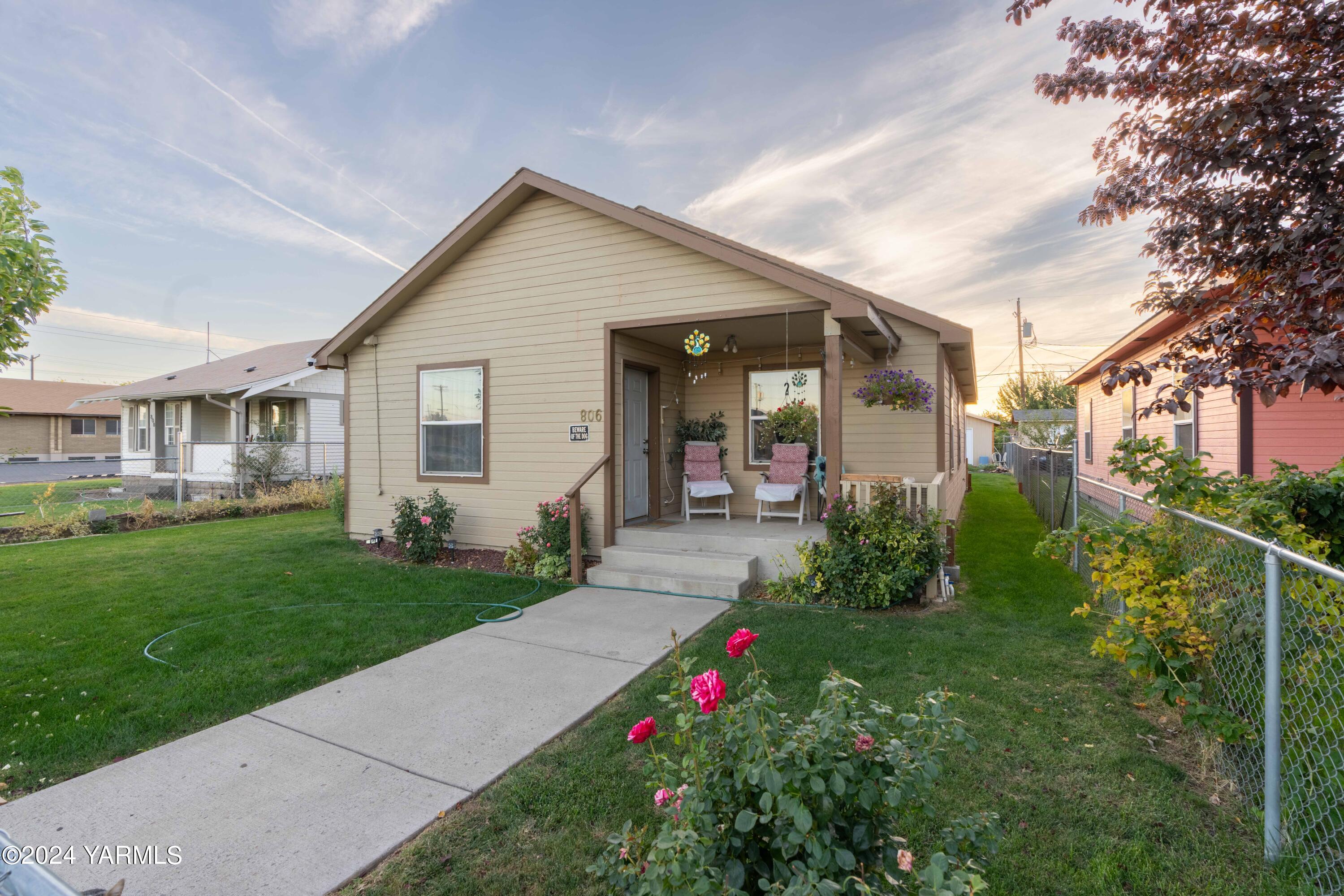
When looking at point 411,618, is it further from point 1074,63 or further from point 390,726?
point 1074,63

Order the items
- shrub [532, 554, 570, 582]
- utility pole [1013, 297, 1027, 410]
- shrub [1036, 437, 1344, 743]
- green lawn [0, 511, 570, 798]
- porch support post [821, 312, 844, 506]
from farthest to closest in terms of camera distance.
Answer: utility pole [1013, 297, 1027, 410] → shrub [532, 554, 570, 582] → porch support post [821, 312, 844, 506] → green lawn [0, 511, 570, 798] → shrub [1036, 437, 1344, 743]

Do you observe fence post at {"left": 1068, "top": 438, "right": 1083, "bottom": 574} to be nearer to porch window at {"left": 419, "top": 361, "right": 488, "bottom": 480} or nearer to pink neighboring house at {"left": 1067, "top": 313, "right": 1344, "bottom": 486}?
pink neighboring house at {"left": 1067, "top": 313, "right": 1344, "bottom": 486}

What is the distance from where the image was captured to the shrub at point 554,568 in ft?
22.1

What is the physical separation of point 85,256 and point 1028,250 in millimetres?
21089

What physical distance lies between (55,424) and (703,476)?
36.6 meters

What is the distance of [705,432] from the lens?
859 cm

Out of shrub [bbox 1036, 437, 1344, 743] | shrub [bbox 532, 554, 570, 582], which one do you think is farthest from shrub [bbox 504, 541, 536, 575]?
shrub [bbox 1036, 437, 1344, 743]

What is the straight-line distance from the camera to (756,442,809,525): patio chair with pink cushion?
24.4 feet

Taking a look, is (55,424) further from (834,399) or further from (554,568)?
(834,399)

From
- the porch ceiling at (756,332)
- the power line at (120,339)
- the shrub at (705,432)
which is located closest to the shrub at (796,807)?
the porch ceiling at (756,332)

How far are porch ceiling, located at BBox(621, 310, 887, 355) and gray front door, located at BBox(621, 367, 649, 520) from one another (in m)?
0.59

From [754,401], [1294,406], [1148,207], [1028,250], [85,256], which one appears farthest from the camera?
[85,256]

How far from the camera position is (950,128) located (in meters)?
7.95

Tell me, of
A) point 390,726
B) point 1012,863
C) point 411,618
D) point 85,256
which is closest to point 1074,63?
point 1012,863
